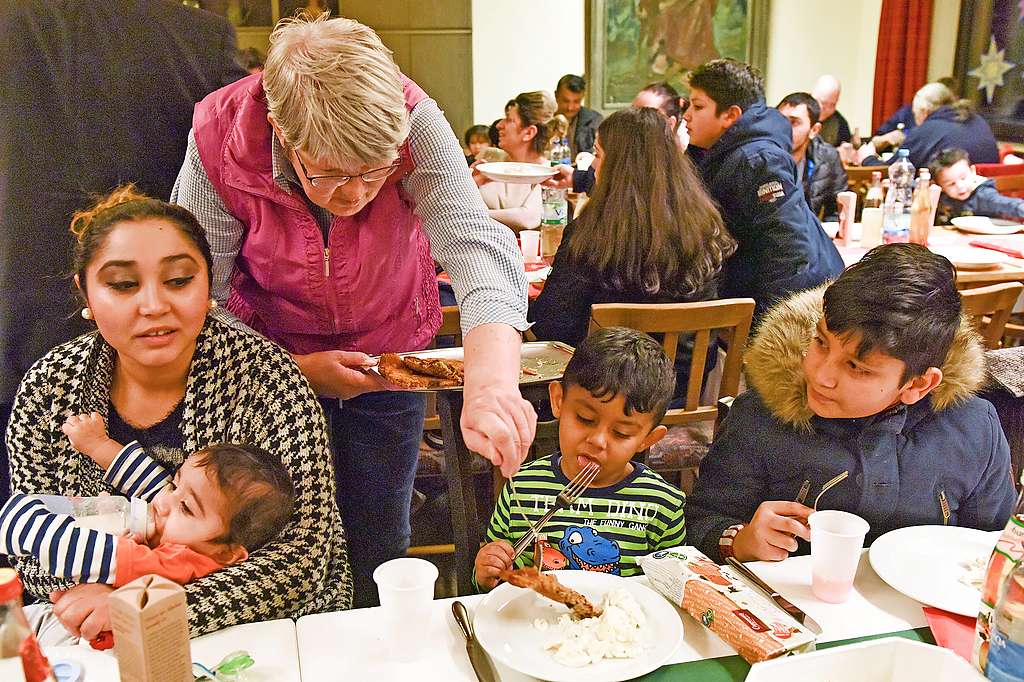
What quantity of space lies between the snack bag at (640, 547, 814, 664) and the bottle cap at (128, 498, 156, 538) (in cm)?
73

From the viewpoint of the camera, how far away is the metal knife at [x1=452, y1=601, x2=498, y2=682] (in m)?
1.14

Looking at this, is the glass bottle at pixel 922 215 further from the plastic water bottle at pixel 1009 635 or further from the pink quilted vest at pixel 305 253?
the plastic water bottle at pixel 1009 635

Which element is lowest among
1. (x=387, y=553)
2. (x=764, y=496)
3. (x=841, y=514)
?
(x=387, y=553)

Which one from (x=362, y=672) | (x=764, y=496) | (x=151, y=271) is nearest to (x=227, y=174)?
(x=151, y=271)

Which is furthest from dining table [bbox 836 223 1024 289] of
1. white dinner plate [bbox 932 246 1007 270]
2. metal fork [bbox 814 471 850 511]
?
metal fork [bbox 814 471 850 511]

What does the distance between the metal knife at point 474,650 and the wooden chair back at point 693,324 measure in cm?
127

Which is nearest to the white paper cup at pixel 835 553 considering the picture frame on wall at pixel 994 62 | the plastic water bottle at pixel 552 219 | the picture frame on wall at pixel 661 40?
the plastic water bottle at pixel 552 219

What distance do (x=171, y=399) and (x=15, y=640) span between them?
0.65 metres

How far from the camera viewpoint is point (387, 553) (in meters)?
2.09

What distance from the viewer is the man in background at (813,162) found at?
4957mm

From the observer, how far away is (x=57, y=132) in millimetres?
1570

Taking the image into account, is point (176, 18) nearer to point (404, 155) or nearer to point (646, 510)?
point (404, 155)

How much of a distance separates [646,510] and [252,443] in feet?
2.32

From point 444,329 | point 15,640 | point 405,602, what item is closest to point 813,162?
point 444,329
